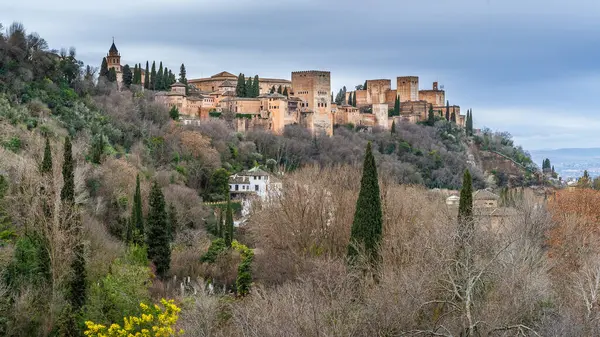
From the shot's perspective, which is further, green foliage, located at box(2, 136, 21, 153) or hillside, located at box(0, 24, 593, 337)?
green foliage, located at box(2, 136, 21, 153)

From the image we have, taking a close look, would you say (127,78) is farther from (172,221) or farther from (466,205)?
(466,205)

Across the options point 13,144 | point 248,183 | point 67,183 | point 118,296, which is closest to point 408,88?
point 248,183

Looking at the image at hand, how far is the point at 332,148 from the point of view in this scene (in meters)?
78.7

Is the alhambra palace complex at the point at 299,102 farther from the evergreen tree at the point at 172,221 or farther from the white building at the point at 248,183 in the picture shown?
the evergreen tree at the point at 172,221

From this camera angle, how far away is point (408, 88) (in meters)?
110

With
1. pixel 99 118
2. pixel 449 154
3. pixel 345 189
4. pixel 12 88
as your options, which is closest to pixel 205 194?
pixel 99 118

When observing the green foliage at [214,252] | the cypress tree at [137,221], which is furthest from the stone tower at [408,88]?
the cypress tree at [137,221]

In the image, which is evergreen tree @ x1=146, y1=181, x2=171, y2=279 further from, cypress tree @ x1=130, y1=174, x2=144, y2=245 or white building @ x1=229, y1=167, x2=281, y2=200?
white building @ x1=229, y1=167, x2=281, y2=200

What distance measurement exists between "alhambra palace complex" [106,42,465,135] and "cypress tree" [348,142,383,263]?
48549 millimetres

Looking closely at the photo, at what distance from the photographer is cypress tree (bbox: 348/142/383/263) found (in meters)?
24.2

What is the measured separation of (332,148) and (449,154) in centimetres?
1712

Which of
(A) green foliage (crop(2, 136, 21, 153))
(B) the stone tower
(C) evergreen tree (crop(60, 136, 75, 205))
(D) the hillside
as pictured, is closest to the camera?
(D) the hillside

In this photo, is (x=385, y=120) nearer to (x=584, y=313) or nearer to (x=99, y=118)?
(x=99, y=118)

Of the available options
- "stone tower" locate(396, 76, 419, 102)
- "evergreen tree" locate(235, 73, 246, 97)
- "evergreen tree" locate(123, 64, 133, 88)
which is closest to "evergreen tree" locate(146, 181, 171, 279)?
"evergreen tree" locate(123, 64, 133, 88)
